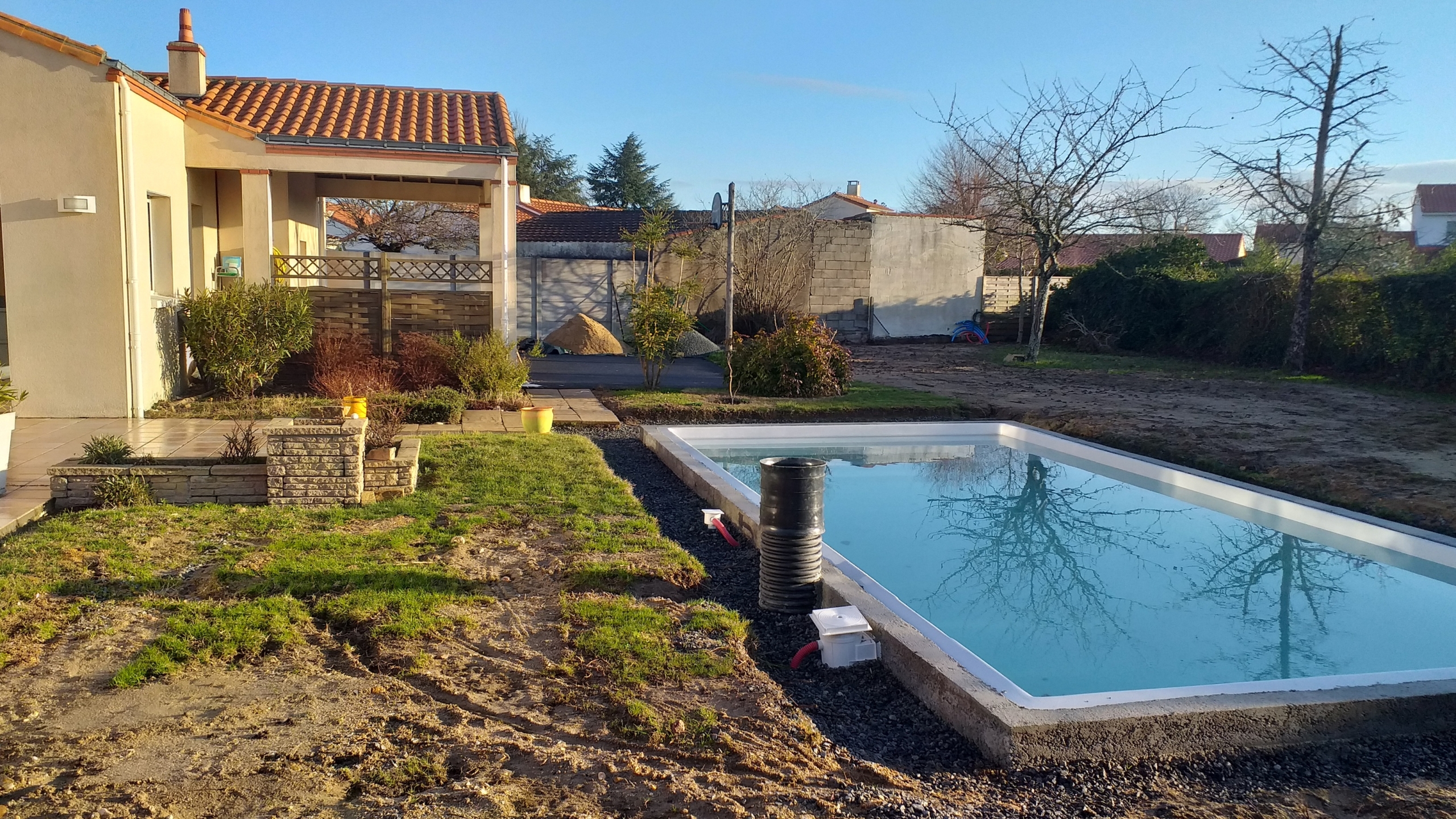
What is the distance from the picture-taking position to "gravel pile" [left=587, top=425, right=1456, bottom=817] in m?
3.29

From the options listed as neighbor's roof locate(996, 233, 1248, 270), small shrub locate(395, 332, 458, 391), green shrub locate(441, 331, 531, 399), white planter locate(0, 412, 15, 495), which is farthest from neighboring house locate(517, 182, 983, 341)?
white planter locate(0, 412, 15, 495)

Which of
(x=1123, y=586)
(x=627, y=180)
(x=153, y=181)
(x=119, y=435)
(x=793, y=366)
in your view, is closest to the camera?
(x=1123, y=586)

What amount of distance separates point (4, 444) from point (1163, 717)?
7586 millimetres

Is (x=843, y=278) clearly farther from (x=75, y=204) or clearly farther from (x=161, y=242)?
(x=75, y=204)

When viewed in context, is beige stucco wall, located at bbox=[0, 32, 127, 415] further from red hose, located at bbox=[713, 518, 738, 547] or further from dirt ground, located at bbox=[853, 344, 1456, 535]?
dirt ground, located at bbox=[853, 344, 1456, 535]

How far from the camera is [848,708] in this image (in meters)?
4.12

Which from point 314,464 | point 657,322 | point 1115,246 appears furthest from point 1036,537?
point 1115,246

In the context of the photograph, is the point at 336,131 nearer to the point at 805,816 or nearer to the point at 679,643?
the point at 679,643

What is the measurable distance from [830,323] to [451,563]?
2008 centimetres

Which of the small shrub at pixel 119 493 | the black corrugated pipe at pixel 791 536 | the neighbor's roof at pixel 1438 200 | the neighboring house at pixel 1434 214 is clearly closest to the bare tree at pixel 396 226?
the small shrub at pixel 119 493

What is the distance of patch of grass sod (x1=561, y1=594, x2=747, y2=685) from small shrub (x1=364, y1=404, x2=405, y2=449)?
3.17 metres

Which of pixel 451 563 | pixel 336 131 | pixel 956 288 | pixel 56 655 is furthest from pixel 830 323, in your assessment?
pixel 56 655

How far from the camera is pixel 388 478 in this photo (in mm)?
7328

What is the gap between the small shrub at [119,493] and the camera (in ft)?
22.1
